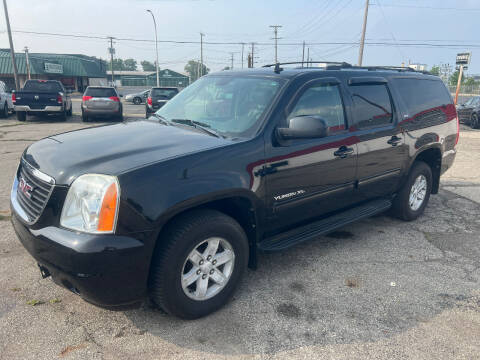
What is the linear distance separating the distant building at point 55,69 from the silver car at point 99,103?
116 ft

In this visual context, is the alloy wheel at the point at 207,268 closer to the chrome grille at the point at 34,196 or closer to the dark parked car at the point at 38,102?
the chrome grille at the point at 34,196

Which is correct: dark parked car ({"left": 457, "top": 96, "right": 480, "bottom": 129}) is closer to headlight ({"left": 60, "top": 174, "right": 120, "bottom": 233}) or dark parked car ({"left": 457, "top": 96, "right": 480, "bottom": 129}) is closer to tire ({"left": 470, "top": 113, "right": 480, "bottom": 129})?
tire ({"left": 470, "top": 113, "right": 480, "bottom": 129})

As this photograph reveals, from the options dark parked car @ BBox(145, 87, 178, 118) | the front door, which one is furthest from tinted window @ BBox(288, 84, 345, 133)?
dark parked car @ BBox(145, 87, 178, 118)

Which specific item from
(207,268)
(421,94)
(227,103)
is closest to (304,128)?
(227,103)

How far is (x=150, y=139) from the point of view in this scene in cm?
307

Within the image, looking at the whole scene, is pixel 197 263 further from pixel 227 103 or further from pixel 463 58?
pixel 463 58

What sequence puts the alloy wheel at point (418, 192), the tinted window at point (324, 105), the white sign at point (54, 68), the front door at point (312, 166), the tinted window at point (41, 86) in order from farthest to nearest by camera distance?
1. the white sign at point (54, 68)
2. the tinted window at point (41, 86)
3. the alloy wheel at point (418, 192)
4. the tinted window at point (324, 105)
5. the front door at point (312, 166)

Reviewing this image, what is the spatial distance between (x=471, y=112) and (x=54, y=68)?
52152 millimetres

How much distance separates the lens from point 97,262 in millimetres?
2318

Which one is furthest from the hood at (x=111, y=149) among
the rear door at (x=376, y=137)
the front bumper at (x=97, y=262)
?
the rear door at (x=376, y=137)

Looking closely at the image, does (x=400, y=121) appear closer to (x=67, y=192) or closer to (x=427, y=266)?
(x=427, y=266)

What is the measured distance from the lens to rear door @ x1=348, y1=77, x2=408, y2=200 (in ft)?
13.1

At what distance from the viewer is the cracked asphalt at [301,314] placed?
2.61 m

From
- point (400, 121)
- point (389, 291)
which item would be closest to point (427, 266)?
point (389, 291)
